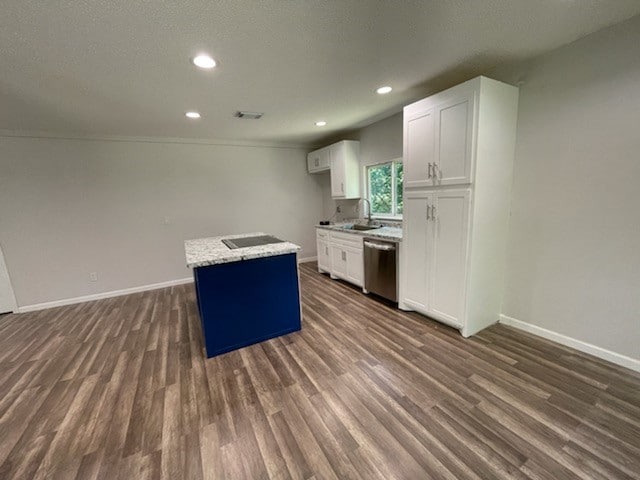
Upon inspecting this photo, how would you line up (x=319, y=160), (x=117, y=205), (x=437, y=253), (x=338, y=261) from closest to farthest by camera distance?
1. (x=437, y=253)
2. (x=117, y=205)
3. (x=338, y=261)
4. (x=319, y=160)

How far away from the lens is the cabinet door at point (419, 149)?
2.48m

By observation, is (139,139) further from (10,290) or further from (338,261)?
(338,261)

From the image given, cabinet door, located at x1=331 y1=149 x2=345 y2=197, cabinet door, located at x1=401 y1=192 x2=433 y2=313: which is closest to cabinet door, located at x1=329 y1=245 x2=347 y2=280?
cabinet door, located at x1=331 y1=149 x2=345 y2=197

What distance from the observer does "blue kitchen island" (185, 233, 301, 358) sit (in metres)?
2.29

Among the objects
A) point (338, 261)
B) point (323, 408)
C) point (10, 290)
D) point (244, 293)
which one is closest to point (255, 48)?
point (244, 293)

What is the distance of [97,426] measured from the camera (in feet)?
5.41

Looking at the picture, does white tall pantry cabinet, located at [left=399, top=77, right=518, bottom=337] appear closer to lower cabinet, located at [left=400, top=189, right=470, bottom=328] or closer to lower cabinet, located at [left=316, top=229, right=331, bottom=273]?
lower cabinet, located at [left=400, top=189, right=470, bottom=328]

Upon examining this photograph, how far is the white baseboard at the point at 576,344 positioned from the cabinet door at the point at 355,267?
1.65m

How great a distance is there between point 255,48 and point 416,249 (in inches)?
90.2

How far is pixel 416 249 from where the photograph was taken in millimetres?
2783

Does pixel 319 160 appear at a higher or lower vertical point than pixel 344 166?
higher

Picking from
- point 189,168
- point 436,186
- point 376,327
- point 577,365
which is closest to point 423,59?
point 436,186

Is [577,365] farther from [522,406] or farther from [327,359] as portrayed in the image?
[327,359]

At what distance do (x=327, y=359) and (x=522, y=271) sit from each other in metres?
2.01
